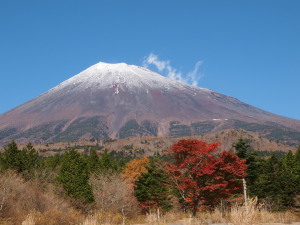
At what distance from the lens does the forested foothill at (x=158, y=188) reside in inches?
1041

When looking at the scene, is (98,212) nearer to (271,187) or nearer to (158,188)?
(158,188)

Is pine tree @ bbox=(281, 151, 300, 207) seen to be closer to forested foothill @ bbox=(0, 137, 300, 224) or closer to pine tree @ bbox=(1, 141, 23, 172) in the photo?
forested foothill @ bbox=(0, 137, 300, 224)

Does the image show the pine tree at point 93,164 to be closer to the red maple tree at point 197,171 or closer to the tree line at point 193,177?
the tree line at point 193,177

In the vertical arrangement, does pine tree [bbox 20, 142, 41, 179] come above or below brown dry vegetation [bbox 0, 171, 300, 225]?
above

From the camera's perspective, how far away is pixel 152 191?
46562 mm

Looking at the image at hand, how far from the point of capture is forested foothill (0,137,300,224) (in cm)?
2645

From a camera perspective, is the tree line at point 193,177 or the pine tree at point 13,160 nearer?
the tree line at point 193,177

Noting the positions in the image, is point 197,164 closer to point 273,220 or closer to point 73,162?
point 273,220

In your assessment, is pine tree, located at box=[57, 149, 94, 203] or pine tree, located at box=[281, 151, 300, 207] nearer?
pine tree, located at box=[281, 151, 300, 207]

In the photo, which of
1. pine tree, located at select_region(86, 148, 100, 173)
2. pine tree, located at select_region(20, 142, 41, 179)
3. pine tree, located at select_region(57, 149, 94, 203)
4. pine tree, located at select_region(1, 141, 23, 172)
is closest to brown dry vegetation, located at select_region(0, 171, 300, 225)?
pine tree, located at select_region(57, 149, 94, 203)

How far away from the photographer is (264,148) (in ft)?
650

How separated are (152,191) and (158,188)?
0.85m

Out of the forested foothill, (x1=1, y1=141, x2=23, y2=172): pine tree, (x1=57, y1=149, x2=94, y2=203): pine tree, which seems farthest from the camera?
(x1=1, y1=141, x2=23, y2=172): pine tree

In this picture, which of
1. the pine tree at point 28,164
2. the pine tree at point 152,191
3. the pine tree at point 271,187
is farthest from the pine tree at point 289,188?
the pine tree at point 28,164
